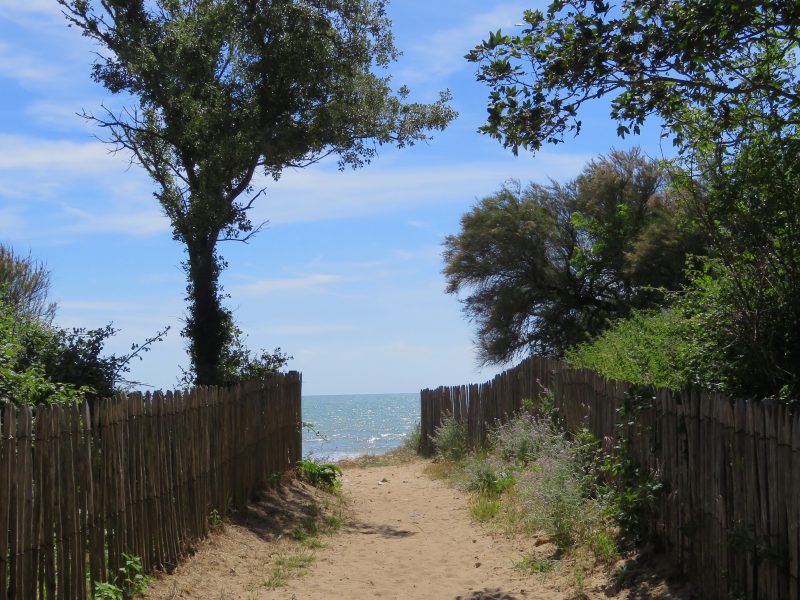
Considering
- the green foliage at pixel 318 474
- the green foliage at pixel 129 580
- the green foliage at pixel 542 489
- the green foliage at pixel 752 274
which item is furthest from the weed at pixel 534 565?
the green foliage at pixel 318 474

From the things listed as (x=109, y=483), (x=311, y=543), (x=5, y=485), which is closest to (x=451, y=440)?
(x=311, y=543)

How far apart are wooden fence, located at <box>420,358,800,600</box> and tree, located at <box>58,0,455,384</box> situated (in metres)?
7.10

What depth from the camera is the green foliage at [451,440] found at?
17.7 m

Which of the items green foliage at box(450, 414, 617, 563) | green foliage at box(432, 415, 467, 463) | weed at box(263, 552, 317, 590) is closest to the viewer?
weed at box(263, 552, 317, 590)

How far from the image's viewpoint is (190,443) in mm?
8594

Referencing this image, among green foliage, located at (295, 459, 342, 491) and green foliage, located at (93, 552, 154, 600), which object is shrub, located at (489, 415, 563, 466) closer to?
green foliage, located at (295, 459, 342, 491)

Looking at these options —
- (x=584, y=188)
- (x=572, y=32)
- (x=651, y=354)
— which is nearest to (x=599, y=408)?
(x=651, y=354)

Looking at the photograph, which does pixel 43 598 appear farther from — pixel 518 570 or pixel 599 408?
pixel 599 408

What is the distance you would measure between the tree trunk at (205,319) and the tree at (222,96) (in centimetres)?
2

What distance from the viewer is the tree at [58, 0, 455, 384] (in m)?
13.5

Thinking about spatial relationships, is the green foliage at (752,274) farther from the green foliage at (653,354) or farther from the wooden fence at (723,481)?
the wooden fence at (723,481)

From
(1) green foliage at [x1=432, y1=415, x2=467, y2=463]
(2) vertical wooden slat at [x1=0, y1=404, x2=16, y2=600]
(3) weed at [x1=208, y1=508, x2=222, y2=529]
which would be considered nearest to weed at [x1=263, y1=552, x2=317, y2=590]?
(3) weed at [x1=208, y1=508, x2=222, y2=529]

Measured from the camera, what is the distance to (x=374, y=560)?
9.26m

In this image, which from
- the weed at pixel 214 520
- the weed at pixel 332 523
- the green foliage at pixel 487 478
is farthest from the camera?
the green foliage at pixel 487 478
